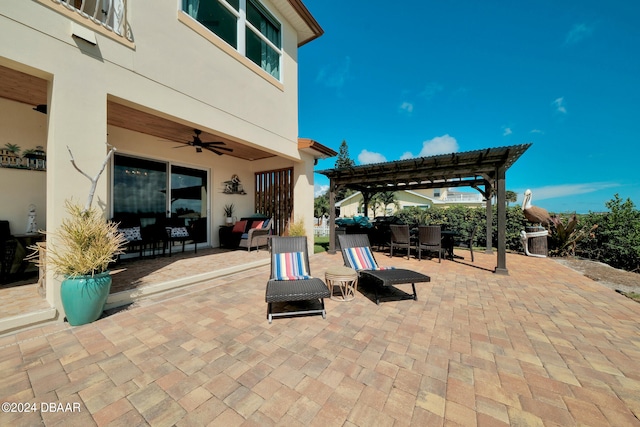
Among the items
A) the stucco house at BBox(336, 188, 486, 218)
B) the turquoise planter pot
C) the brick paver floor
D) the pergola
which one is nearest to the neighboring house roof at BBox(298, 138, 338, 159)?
the pergola

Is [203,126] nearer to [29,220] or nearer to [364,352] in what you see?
[29,220]

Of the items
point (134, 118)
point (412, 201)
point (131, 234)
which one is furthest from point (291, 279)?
point (412, 201)

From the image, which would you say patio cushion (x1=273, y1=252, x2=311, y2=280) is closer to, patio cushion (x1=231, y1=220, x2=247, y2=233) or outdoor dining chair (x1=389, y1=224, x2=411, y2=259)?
patio cushion (x1=231, y1=220, x2=247, y2=233)

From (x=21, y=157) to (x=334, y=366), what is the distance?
23.6ft

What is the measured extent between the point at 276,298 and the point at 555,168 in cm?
6236

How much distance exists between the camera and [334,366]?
7.26ft

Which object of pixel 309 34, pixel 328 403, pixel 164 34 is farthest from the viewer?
pixel 309 34

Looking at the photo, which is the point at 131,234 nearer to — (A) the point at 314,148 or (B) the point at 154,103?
(B) the point at 154,103

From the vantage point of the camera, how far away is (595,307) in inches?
147

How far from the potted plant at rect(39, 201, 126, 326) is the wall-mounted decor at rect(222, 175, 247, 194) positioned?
19.1 feet

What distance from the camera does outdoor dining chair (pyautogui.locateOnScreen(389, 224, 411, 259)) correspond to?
7469mm

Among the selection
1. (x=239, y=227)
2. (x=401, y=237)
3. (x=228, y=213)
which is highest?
(x=228, y=213)

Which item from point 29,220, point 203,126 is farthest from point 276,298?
point 29,220

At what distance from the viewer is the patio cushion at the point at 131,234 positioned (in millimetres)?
5863
